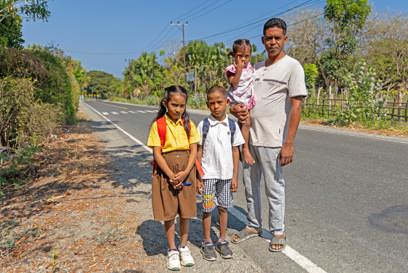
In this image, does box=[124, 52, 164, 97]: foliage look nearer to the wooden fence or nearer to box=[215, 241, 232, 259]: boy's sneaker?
the wooden fence

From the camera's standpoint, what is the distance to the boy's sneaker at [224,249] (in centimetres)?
321

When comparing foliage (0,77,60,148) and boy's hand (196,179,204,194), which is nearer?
boy's hand (196,179,204,194)

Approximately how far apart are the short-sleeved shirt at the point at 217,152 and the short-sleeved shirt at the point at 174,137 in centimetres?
15

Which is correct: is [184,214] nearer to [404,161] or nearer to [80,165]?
[80,165]

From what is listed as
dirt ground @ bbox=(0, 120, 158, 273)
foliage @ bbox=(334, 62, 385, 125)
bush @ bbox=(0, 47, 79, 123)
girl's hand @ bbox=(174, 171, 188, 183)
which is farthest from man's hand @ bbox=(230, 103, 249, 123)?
foliage @ bbox=(334, 62, 385, 125)

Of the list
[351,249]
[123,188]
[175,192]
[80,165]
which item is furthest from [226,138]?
[80,165]

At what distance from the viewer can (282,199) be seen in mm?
3416

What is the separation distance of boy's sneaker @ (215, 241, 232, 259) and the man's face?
1.78 m

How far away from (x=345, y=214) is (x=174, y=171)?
8.06 ft

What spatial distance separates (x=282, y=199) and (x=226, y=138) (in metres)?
0.83

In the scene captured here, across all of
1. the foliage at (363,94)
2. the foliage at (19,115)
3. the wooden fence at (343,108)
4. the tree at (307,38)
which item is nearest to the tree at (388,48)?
the tree at (307,38)

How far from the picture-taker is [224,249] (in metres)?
3.27

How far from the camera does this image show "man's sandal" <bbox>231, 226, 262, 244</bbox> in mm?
3589

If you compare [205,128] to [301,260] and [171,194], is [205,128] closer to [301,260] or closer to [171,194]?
[171,194]
